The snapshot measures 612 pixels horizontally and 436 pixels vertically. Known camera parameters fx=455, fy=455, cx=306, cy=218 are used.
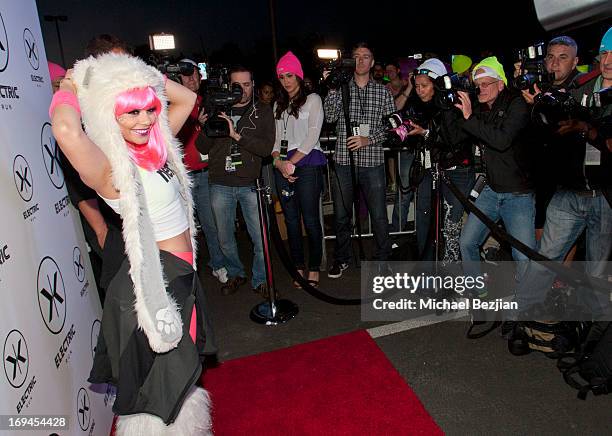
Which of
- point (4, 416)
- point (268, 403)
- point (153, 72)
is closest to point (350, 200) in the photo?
point (268, 403)

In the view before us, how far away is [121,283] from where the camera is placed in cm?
216

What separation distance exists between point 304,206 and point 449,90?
5.81ft

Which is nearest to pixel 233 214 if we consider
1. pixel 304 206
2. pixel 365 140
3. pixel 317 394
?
pixel 304 206

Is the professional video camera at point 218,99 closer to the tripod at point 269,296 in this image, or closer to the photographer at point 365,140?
the tripod at point 269,296

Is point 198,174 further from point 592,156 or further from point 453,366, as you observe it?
point 592,156

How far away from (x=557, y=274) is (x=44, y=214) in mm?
3517

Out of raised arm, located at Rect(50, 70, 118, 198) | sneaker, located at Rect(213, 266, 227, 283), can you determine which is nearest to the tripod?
sneaker, located at Rect(213, 266, 227, 283)

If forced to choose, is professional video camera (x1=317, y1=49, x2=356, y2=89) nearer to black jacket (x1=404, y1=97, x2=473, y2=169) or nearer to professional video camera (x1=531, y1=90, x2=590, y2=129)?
black jacket (x1=404, y1=97, x2=473, y2=169)

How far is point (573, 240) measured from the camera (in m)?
3.47

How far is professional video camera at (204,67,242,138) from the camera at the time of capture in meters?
3.49

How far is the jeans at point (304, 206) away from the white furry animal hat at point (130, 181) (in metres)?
2.52

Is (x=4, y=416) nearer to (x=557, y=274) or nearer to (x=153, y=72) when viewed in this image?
(x=153, y=72)

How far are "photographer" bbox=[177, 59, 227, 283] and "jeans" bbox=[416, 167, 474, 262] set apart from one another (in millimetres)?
2177

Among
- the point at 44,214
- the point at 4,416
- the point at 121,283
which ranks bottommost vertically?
the point at 4,416
